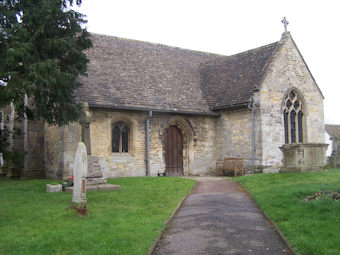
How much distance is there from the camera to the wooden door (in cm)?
2170

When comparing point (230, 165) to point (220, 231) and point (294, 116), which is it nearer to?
point (294, 116)

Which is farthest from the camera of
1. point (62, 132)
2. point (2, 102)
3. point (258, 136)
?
point (258, 136)

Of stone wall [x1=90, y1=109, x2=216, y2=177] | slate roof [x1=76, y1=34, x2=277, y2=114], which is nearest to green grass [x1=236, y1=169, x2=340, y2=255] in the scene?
stone wall [x1=90, y1=109, x2=216, y2=177]

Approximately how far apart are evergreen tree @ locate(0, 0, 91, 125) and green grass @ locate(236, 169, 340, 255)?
776 cm

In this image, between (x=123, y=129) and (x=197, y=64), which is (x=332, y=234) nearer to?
(x=123, y=129)

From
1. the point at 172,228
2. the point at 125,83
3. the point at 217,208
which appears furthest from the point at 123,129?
the point at 172,228

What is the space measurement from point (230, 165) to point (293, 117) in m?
4.86

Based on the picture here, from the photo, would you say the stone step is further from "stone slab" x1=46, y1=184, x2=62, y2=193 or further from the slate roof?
the slate roof

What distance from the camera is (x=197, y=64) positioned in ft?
87.5

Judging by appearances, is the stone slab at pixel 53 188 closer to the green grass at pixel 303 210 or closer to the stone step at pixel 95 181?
the stone step at pixel 95 181

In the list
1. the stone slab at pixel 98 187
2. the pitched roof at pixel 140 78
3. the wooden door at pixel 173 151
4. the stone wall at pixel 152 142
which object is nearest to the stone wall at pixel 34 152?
the pitched roof at pixel 140 78

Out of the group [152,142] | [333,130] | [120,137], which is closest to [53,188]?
[120,137]

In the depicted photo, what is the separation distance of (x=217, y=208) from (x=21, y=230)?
5.04 m

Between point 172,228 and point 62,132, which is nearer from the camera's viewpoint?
point 172,228
